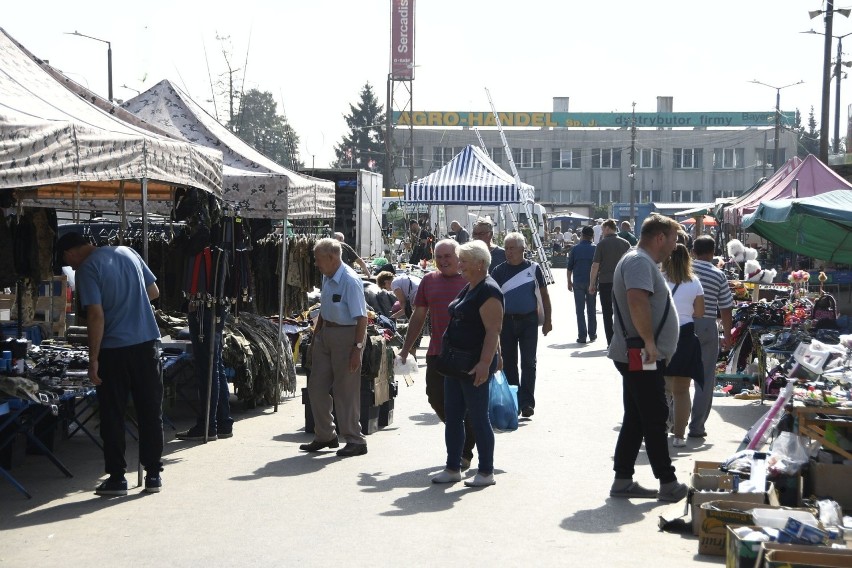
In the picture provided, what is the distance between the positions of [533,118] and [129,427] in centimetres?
8931

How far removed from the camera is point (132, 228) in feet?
55.9

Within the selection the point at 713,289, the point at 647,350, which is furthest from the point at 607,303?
the point at 647,350

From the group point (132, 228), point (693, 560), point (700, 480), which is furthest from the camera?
point (132, 228)

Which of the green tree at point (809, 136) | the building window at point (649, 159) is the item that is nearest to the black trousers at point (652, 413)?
the building window at point (649, 159)

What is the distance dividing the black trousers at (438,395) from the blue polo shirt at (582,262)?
10.0 meters

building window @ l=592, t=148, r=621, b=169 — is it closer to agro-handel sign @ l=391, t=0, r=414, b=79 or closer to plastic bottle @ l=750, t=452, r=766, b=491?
agro-handel sign @ l=391, t=0, r=414, b=79

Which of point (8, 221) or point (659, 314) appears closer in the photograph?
point (659, 314)

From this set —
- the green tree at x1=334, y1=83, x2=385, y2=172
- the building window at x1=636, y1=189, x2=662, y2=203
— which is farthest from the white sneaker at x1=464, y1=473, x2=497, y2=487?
the green tree at x1=334, y1=83, x2=385, y2=172

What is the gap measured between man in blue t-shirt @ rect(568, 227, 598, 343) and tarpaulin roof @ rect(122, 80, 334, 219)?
5.82 metres

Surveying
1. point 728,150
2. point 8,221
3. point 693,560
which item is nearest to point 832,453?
point 693,560

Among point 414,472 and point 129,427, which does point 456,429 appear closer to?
point 414,472

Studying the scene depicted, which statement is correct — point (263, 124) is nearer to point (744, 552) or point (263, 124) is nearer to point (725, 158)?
point (725, 158)

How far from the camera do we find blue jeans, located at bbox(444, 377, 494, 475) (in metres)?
8.27

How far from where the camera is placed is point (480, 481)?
8258 millimetres
